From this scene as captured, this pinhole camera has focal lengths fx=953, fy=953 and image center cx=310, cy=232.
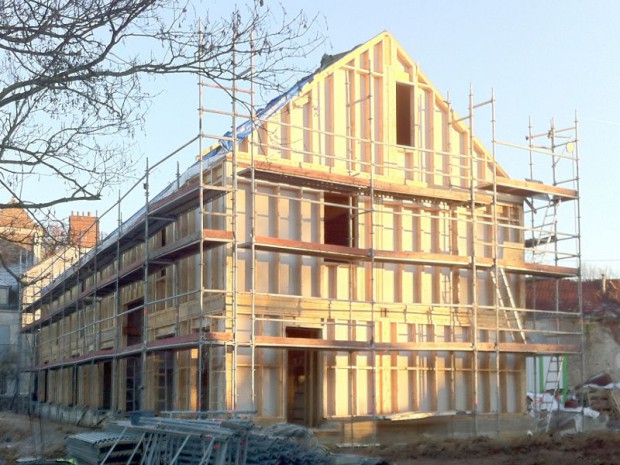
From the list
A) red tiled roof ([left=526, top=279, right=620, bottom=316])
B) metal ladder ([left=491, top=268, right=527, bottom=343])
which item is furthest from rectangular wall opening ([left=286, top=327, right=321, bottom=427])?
red tiled roof ([left=526, top=279, right=620, bottom=316])

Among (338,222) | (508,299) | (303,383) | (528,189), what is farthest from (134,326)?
(528,189)

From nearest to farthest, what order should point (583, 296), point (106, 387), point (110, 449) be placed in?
1. point (110, 449)
2. point (106, 387)
3. point (583, 296)

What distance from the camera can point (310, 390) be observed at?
21922mm

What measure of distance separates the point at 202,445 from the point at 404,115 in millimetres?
13149

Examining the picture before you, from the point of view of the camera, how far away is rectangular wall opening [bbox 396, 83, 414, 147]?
79.3 feet

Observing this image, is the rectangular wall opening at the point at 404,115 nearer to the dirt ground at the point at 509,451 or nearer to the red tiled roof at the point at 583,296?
the dirt ground at the point at 509,451

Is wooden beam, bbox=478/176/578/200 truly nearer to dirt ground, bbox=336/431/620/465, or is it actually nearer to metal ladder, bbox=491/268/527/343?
metal ladder, bbox=491/268/527/343

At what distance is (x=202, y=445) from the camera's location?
13.5 metres

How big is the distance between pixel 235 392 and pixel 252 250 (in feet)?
9.67

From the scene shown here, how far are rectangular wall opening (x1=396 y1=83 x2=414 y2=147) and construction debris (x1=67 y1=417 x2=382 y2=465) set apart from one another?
10017 mm

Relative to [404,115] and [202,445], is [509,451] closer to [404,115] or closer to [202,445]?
[202,445]

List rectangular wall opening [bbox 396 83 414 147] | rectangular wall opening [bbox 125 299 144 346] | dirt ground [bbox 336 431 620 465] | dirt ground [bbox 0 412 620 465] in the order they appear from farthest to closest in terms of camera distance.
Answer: rectangular wall opening [bbox 125 299 144 346] → rectangular wall opening [bbox 396 83 414 147] → dirt ground [bbox 0 412 620 465] → dirt ground [bbox 336 431 620 465]

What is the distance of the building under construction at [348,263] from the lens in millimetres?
20578

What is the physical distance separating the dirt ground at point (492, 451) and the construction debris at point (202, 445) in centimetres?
240
